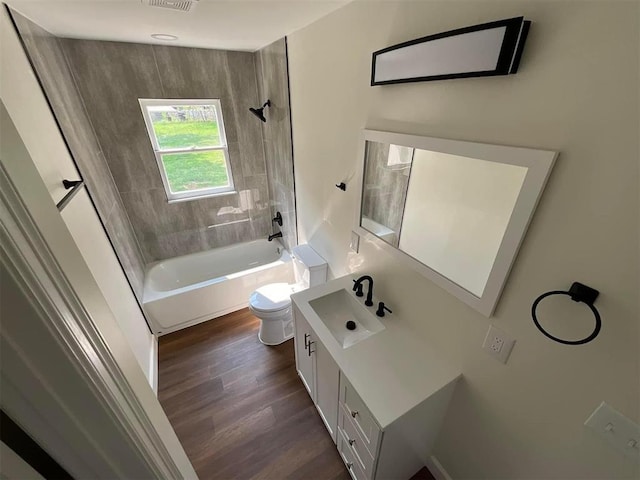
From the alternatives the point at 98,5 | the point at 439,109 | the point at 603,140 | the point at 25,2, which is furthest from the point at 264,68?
the point at 603,140

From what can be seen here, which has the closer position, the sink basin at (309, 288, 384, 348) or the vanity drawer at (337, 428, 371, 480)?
the vanity drawer at (337, 428, 371, 480)

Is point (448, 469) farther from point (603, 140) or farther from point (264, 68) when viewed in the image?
point (264, 68)

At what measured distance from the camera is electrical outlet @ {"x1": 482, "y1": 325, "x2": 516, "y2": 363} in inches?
39.5

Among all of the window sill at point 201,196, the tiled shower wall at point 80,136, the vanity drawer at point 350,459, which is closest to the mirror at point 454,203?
the vanity drawer at point 350,459

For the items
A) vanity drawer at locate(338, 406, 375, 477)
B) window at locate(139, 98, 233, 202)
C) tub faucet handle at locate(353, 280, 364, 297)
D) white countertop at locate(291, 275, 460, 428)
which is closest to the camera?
white countertop at locate(291, 275, 460, 428)

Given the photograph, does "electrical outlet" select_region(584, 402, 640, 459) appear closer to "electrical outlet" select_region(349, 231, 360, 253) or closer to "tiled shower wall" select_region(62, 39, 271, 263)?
"electrical outlet" select_region(349, 231, 360, 253)

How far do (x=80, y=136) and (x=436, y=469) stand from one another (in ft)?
10.6

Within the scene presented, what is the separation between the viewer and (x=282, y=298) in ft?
7.55

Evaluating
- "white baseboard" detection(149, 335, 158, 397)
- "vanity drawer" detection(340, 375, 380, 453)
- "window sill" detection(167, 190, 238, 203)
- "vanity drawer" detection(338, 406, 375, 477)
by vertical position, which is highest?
"window sill" detection(167, 190, 238, 203)

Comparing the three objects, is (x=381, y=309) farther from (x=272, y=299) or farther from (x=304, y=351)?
(x=272, y=299)

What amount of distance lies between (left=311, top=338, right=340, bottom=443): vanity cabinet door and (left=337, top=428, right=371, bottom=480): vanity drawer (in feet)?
0.22

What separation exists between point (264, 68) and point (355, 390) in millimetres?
2796

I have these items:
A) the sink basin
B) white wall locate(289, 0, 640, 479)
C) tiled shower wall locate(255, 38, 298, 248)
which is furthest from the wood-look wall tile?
white wall locate(289, 0, 640, 479)

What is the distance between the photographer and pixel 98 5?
137cm
